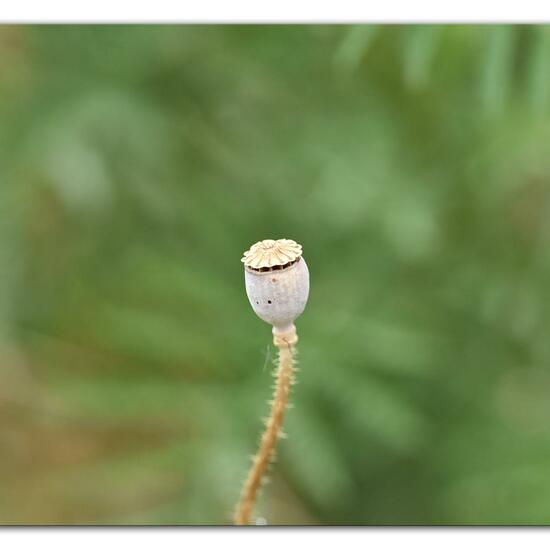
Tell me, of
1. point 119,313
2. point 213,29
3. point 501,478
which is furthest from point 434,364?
point 213,29

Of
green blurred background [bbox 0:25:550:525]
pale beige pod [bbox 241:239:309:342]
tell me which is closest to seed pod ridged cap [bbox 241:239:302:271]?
pale beige pod [bbox 241:239:309:342]

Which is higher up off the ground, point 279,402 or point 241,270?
point 241,270

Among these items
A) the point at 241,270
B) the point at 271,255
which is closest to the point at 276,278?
the point at 271,255

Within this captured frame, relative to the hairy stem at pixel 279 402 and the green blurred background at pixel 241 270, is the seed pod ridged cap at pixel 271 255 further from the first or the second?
the green blurred background at pixel 241 270

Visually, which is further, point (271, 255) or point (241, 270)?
point (241, 270)

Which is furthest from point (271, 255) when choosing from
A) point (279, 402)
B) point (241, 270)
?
point (241, 270)

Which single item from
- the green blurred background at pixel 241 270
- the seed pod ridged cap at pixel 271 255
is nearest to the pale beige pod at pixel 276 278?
the seed pod ridged cap at pixel 271 255

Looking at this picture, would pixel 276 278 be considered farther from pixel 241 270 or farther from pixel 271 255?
pixel 241 270

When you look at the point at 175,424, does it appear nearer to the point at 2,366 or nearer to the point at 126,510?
the point at 126,510
